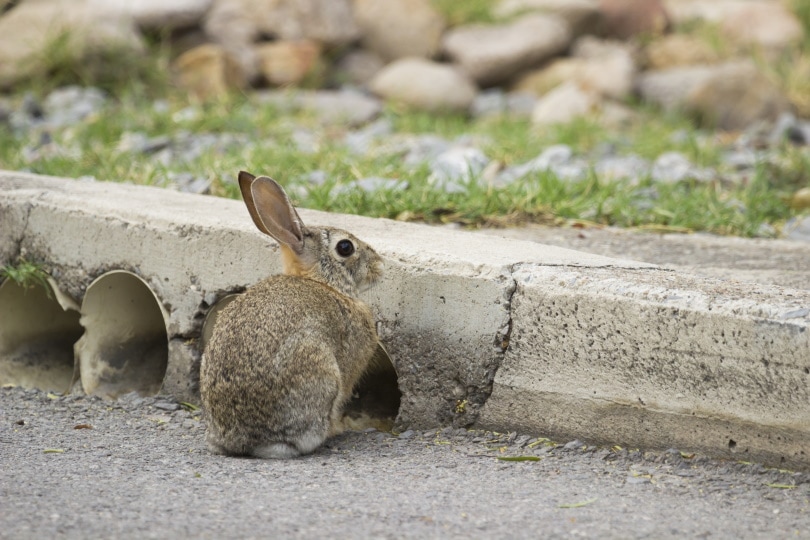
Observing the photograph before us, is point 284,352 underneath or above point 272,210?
underneath

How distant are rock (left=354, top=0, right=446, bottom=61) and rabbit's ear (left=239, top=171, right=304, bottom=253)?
7172 millimetres

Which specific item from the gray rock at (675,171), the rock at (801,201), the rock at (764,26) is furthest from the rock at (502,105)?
the rock at (801,201)

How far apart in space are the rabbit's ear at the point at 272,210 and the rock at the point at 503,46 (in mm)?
7064

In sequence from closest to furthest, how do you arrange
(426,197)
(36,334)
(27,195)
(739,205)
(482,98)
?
(27,195) → (36,334) → (426,197) → (739,205) → (482,98)

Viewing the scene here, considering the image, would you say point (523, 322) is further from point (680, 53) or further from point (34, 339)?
point (680, 53)

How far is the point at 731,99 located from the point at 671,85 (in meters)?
0.66

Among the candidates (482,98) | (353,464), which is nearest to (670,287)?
(353,464)

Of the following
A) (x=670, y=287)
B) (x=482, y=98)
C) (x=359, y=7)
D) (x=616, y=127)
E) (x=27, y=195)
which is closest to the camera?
(x=670, y=287)

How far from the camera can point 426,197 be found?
5.39m

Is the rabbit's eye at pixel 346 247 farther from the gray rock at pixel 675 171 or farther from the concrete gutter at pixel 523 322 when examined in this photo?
the gray rock at pixel 675 171

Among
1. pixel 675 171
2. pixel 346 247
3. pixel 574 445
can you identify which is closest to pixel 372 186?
pixel 346 247

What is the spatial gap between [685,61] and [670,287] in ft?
27.2

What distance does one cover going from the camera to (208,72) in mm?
9039

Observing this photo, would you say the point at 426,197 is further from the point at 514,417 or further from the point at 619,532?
the point at 619,532
